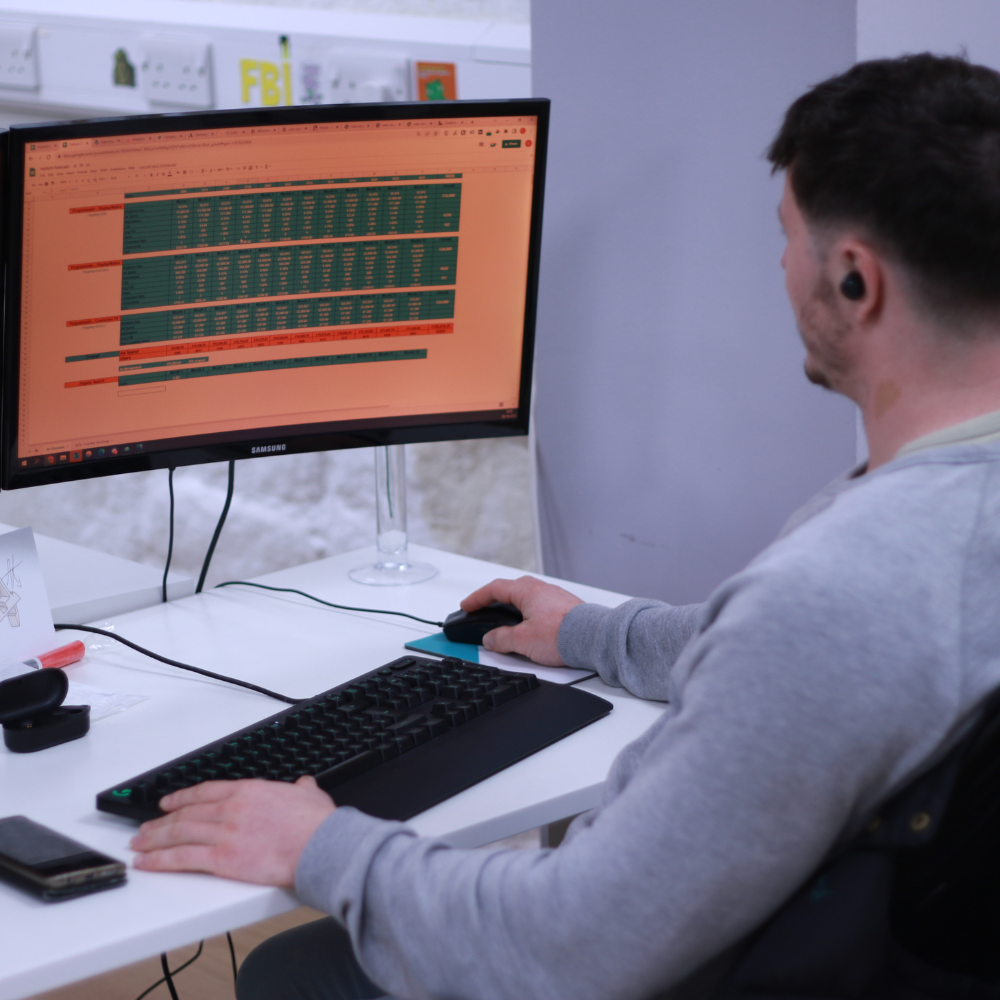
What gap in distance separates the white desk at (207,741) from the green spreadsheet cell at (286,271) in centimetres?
36

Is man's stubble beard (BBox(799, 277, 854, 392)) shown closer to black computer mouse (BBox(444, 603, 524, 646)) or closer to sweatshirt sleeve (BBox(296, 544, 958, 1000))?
sweatshirt sleeve (BBox(296, 544, 958, 1000))

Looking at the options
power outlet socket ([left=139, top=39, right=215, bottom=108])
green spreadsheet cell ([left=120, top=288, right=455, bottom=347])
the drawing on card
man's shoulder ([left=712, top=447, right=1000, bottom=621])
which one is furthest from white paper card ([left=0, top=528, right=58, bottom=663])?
power outlet socket ([left=139, top=39, right=215, bottom=108])

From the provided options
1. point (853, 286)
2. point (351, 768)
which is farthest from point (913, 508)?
point (351, 768)

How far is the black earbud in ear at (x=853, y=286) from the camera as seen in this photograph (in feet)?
2.34

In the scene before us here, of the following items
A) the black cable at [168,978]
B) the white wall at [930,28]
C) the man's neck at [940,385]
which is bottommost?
the black cable at [168,978]

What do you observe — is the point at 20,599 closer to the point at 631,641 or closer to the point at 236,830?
the point at 236,830

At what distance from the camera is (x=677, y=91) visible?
149cm

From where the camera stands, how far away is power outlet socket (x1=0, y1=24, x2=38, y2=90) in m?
2.20

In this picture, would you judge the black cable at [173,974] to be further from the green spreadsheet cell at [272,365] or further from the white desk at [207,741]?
the green spreadsheet cell at [272,365]

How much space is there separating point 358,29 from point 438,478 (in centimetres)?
82

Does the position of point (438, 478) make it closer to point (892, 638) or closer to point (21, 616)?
point (21, 616)

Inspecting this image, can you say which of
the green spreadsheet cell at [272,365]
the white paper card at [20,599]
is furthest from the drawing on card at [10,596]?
the green spreadsheet cell at [272,365]

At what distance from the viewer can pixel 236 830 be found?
2.57 ft

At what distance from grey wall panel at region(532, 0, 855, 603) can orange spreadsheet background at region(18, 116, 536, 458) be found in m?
0.29
